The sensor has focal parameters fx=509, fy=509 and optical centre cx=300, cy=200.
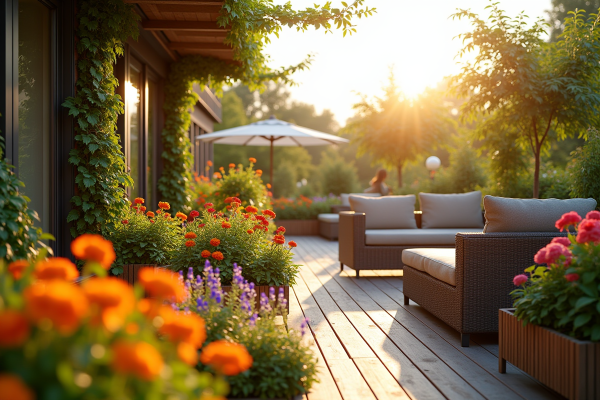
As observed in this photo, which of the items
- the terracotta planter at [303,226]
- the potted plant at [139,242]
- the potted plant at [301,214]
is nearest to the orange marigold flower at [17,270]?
the potted plant at [139,242]

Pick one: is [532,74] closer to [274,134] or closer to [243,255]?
[243,255]

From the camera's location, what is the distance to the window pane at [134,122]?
226 inches

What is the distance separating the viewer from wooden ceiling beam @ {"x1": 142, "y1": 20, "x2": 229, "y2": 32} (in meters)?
5.36

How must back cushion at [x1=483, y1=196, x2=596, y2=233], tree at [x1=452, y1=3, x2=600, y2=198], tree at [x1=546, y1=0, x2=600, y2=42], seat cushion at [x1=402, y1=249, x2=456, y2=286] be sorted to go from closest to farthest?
back cushion at [x1=483, y1=196, x2=596, y2=233], seat cushion at [x1=402, y1=249, x2=456, y2=286], tree at [x1=452, y1=3, x2=600, y2=198], tree at [x1=546, y1=0, x2=600, y2=42]

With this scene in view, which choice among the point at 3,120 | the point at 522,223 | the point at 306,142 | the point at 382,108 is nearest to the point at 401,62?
the point at 382,108

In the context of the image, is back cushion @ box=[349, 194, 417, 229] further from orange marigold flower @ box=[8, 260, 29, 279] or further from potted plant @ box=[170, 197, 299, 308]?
orange marigold flower @ box=[8, 260, 29, 279]

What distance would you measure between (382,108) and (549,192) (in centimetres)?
604

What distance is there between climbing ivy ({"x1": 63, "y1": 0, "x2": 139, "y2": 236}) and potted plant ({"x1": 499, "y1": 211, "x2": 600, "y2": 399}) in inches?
123

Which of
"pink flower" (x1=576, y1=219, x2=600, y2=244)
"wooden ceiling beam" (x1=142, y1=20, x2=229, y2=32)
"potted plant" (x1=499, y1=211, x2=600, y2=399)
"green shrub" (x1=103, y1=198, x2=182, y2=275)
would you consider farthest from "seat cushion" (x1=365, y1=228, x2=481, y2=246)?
"pink flower" (x1=576, y1=219, x2=600, y2=244)

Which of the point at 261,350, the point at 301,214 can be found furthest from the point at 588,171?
the point at 301,214

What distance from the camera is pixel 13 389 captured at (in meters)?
0.89

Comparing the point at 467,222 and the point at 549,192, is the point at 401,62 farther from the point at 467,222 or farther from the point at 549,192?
the point at 467,222

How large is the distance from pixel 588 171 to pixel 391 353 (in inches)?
139

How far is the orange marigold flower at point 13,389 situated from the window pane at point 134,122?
4960mm
